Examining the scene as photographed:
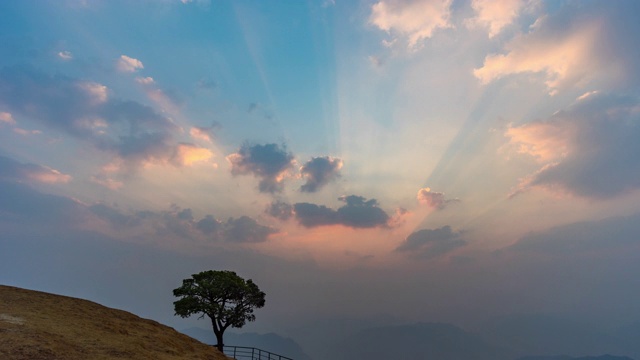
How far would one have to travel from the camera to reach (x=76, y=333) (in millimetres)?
28266

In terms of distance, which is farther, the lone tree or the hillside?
the lone tree

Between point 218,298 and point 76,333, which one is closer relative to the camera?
point 76,333

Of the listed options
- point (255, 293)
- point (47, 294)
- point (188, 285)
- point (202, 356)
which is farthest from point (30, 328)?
point (255, 293)

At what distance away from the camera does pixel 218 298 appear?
180ft

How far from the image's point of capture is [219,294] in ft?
178

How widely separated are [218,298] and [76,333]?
90.7 ft

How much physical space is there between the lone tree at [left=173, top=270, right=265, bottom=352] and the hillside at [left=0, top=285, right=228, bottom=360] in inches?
433

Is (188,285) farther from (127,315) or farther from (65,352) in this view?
(65,352)

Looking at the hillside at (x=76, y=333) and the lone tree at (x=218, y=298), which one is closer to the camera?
the hillside at (x=76, y=333)

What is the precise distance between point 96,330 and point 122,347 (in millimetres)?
4260

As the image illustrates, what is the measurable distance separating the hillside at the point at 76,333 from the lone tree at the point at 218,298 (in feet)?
36.1

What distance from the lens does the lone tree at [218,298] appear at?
52.4 metres

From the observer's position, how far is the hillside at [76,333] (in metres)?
23.9

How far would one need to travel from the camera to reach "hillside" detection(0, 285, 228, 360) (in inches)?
940
